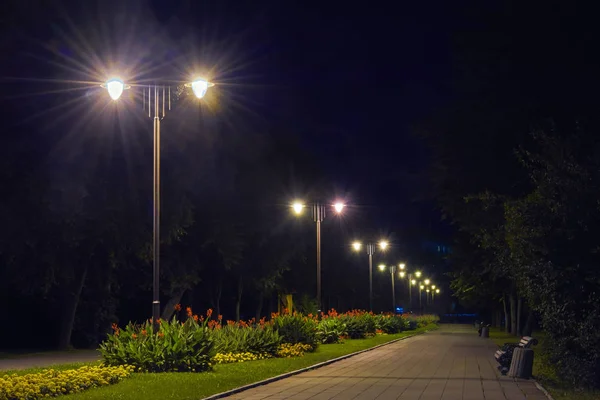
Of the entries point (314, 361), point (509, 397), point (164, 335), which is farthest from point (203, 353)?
point (509, 397)

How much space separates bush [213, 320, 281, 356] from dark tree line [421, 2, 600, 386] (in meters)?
8.22

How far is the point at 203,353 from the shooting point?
23.5 meters

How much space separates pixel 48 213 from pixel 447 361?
17.6 m

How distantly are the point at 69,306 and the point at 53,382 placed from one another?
26.6 meters

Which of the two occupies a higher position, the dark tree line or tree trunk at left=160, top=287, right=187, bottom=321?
the dark tree line

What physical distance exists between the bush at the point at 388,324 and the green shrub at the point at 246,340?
29.8 metres

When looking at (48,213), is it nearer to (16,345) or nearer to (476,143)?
(16,345)

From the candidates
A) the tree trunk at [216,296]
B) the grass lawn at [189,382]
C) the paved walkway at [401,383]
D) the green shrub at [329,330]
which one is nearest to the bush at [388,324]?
the tree trunk at [216,296]

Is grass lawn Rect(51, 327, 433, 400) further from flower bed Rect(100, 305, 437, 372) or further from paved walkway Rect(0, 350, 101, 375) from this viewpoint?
paved walkway Rect(0, 350, 101, 375)

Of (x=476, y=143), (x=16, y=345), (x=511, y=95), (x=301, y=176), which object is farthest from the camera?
(x=301, y=176)

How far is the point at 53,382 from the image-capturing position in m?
16.7

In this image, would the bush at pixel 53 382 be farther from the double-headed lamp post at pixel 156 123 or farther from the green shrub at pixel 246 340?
the green shrub at pixel 246 340

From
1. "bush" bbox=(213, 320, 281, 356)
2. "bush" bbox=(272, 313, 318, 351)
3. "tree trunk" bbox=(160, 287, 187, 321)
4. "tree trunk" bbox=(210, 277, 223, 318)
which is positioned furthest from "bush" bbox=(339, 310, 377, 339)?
"bush" bbox=(213, 320, 281, 356)

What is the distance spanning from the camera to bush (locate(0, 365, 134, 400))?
50.0 ft
